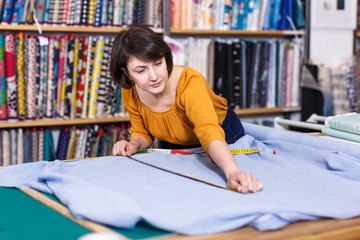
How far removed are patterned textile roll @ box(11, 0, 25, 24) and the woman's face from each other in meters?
1.36

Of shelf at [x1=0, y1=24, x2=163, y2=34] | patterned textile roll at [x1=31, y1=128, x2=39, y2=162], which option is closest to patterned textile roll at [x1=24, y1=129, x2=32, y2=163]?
patterned textile roll at [x1=31, y1=128, x2=39, y2=162]

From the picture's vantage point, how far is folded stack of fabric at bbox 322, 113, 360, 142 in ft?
5.19

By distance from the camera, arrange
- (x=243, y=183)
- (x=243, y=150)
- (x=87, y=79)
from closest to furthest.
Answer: (x=243, y=183), (x=243, y=150), (x=87, y=79)

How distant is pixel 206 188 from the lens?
112 cm

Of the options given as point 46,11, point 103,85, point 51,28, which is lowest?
point 103,85

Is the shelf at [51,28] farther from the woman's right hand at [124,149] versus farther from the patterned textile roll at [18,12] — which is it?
the woman's right hand at [124,149]

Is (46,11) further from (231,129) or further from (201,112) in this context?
(201,112)

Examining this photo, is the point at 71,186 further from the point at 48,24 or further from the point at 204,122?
the point at 48,24

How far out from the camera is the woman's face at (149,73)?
1421 mm

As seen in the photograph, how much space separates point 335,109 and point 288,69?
0.45 m

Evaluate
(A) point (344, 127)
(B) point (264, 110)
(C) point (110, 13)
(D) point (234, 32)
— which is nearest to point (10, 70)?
(C) point (110, 13)

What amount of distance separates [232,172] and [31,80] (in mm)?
1777

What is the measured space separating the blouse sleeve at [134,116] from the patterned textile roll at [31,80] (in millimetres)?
1014

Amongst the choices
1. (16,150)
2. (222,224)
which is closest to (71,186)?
(222,224)
